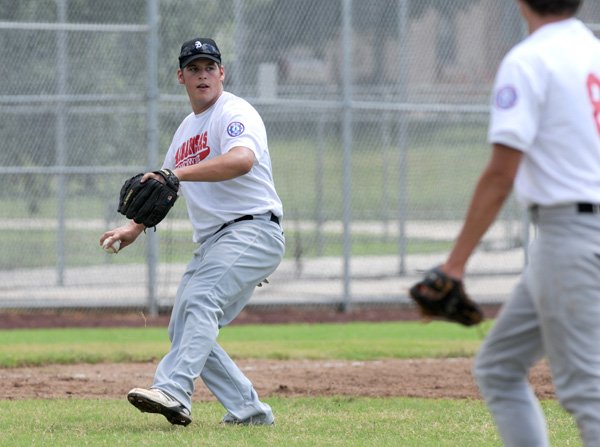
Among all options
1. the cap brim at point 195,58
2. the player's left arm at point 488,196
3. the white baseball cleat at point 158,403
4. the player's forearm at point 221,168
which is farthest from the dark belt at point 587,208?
the cap brim at point 195,58

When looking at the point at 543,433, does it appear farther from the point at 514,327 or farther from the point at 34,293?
the point at 34,293

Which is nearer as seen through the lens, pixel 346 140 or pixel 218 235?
pixel 218 235

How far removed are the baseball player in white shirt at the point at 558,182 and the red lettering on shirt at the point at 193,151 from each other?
2675mm

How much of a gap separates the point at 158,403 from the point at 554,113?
Result: 2.78 metres

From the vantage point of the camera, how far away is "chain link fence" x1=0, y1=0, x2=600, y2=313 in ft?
Answer: 42.0

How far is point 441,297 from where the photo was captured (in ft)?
13.1

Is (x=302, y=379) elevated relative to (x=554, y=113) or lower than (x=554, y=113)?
lower

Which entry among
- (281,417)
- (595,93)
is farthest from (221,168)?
(595,93)

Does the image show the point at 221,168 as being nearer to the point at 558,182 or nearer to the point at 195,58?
the point at 195,58

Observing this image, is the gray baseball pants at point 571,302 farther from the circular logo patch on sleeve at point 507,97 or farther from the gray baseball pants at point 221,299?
the gray baseball pants at point 221,299

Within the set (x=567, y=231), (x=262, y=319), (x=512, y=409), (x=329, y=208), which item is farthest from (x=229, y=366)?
(x=329, y=208)

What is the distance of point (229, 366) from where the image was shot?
639 centimetres

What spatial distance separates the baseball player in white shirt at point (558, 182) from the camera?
12.6ft

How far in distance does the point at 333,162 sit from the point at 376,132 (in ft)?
2.12
